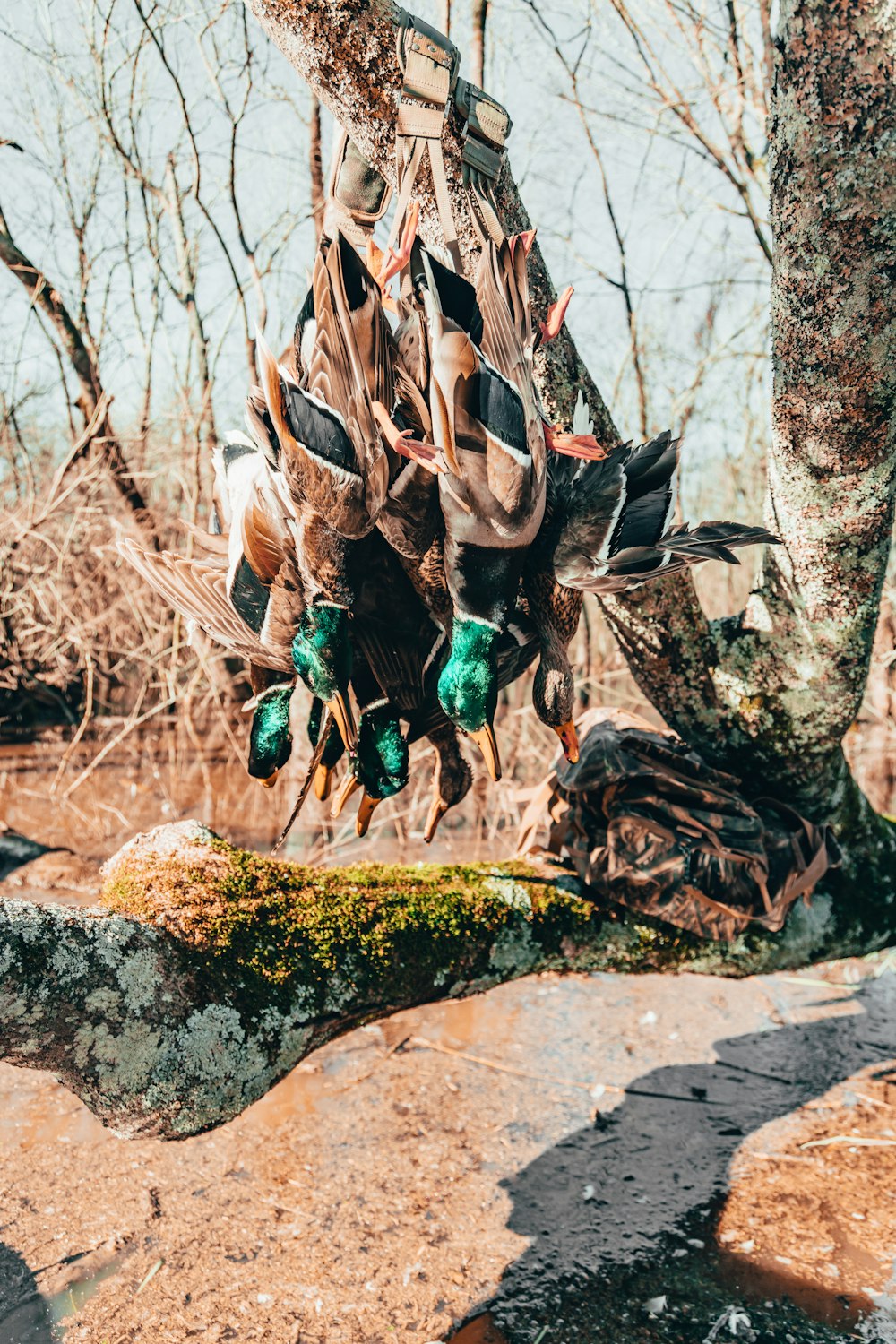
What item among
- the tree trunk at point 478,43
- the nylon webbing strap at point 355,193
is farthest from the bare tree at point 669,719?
the tree trunk at point 478,43

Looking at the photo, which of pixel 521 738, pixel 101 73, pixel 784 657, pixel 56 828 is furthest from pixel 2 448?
pixel 784 657

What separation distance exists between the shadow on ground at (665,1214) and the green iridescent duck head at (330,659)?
1679mm

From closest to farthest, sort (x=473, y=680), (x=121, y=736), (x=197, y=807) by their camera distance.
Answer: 1. (x=473, y=680)
2. (x=121, y=736)
3. (x=197, y=807)

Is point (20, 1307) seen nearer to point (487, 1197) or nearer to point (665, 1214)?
point (487, 1197)

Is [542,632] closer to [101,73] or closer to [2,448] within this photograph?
[101,73]

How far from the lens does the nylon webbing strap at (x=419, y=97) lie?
1.38 meters

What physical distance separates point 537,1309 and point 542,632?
1.77 m

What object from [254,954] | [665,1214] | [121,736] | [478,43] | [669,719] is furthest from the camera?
[121,736]

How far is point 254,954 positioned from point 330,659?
894mm

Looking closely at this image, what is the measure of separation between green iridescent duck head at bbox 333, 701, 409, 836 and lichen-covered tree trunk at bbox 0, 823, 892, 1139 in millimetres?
484

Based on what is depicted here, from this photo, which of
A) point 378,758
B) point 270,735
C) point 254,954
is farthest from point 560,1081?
point 270,735

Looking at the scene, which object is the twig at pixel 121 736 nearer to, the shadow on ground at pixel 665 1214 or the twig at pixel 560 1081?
the twig at pixel 560 1081

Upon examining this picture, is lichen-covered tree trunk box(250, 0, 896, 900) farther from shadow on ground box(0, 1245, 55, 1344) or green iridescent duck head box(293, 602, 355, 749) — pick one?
shadow on ground box(0, 1245, 55, 1344)

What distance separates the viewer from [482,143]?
1.62 metres
